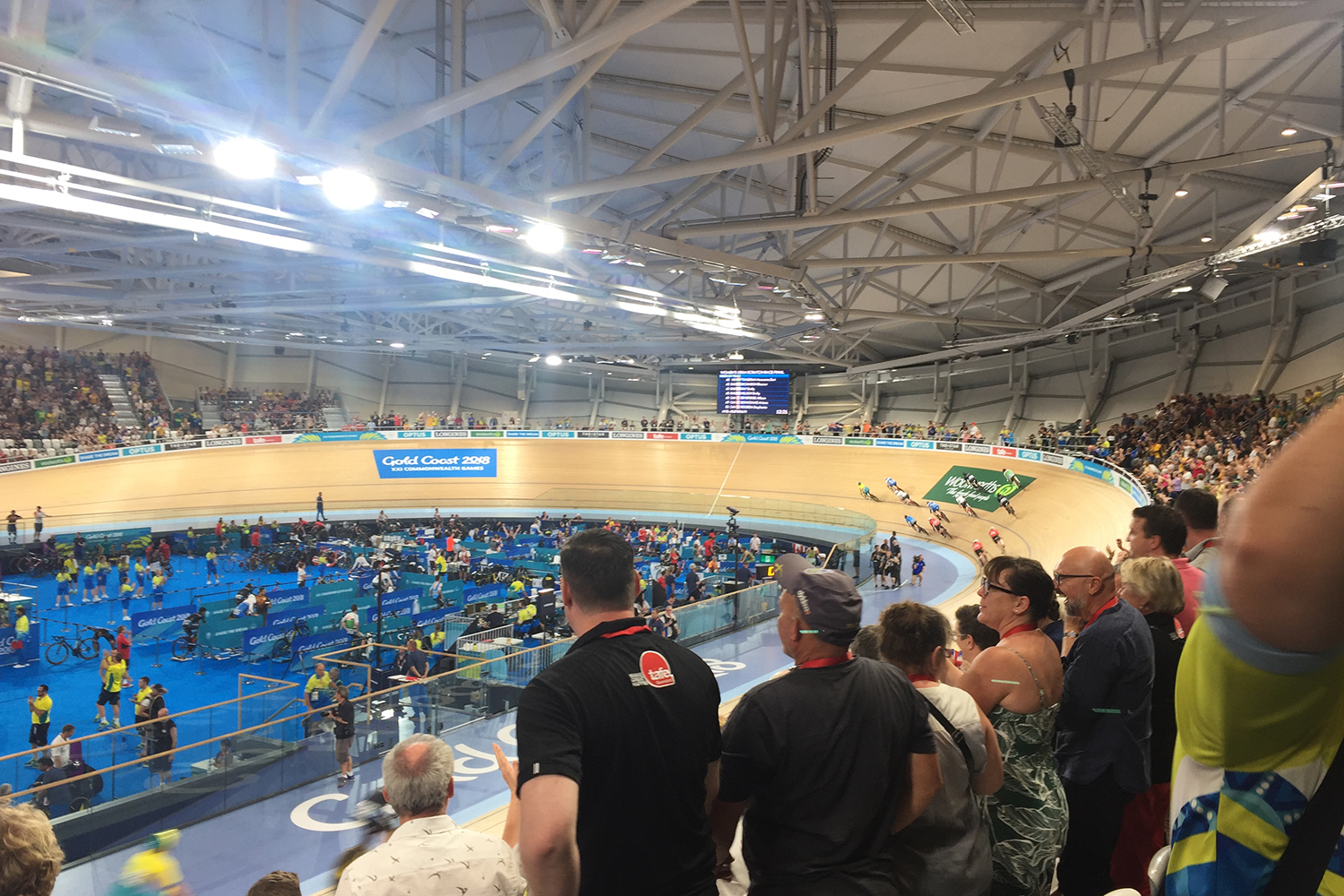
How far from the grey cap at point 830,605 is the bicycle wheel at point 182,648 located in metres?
17.0

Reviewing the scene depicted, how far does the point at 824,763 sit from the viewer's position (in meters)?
2.19

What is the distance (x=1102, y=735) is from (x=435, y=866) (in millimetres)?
2561

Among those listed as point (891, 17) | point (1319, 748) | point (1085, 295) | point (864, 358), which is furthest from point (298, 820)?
point (864, 358)

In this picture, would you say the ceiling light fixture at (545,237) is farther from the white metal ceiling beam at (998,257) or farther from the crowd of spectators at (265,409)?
the crowd of spectators at (265,409)

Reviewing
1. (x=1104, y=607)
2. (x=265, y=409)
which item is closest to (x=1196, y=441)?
(x=1104, y=607)

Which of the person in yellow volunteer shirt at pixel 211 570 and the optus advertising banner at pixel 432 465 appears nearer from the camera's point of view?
the person in yellow volunteer shirt at pixel 211 570

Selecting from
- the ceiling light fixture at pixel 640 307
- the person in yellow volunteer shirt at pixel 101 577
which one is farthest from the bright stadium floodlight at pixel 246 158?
the person in yellow volunteer shirt at pixel 101 577

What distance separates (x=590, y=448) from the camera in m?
40.2

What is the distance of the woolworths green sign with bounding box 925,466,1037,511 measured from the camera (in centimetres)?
2800

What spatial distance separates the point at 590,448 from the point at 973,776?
124 ft

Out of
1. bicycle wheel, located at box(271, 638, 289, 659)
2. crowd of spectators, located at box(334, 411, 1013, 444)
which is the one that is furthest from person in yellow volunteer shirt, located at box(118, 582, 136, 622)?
crowd of spectators, located at box(334, 411, 1013, 444)

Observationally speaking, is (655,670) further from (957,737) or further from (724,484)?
(724,484)

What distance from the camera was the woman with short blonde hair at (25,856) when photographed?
199 cm

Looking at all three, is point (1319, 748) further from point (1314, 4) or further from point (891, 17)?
point (891, 17)
